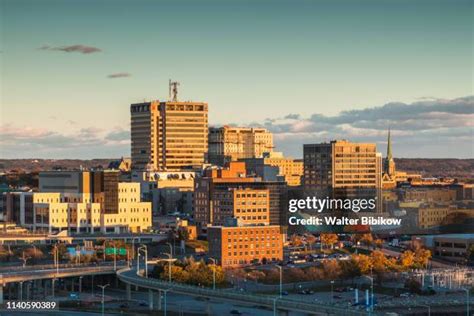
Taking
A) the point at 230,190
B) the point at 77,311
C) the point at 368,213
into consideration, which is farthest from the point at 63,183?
the point at 77,311

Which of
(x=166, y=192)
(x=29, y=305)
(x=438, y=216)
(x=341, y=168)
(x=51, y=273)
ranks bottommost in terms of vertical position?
(x=29, y=305)

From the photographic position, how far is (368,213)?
165 m

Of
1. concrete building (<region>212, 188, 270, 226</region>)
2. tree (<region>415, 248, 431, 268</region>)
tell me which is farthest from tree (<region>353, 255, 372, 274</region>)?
concrete building (<region>212, 188, 270, 226</region>)

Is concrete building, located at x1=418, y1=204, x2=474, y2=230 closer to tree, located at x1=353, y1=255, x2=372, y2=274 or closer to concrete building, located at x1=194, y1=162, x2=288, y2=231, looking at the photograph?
concrete building, located at x1=194, y1=162, x2=288, y2=231

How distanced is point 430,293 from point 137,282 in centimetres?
2194

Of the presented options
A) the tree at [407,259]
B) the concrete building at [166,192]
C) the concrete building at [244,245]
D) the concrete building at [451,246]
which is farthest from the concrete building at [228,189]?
the tree at [407,259]

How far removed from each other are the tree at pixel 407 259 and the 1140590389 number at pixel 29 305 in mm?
34636

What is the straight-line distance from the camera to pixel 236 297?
8819 centimetres

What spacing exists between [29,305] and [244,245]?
90.0 ft

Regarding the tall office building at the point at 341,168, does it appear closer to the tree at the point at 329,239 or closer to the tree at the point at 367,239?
the tree at the point at 367,239

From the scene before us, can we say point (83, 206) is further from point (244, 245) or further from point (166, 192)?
point (244, 245)

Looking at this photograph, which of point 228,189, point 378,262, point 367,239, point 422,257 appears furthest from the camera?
point 228,189

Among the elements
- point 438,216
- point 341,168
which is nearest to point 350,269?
point 438,216

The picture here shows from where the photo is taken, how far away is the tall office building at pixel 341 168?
179m
